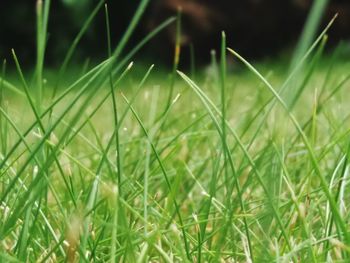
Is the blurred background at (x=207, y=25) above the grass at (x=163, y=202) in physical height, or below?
below

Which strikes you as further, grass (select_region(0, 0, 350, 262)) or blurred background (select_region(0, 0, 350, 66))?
blurred background (select_region(0, 0, 350, 66))

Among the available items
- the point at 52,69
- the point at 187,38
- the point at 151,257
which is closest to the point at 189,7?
the point at 187,38

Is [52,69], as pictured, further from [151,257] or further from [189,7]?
[151,257]

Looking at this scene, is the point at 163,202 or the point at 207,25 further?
the point at 207,25

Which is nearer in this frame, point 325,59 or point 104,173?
point 104,173

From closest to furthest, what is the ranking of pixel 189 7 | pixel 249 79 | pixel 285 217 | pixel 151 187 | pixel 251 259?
pixel 251 259 → pixel 285 217 → pixel 151 187 → pixel 249 79 → pixel 189 7

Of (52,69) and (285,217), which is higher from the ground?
(285,217)

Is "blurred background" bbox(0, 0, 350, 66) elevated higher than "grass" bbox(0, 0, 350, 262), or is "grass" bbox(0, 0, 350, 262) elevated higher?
"grass" bbox(0, 0, 350, 262)

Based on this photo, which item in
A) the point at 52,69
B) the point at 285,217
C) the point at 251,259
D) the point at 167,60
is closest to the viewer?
the point at 251,259
